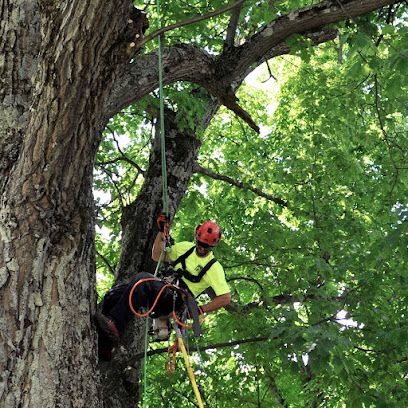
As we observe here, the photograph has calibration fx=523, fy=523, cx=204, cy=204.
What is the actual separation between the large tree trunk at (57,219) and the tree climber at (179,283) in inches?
38.9

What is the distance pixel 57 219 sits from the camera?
348cm

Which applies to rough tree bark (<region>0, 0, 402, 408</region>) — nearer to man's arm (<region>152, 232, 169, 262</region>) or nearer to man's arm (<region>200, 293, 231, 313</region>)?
man's arm (<region>152, 232, 169, 262</region>)

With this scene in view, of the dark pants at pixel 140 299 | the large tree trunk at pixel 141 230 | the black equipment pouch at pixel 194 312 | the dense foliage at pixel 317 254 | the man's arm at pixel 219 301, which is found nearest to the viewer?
the black equipment pouch at pixel 194 312

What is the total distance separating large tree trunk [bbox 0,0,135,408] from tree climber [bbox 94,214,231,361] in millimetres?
988

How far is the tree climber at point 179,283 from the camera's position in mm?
4574

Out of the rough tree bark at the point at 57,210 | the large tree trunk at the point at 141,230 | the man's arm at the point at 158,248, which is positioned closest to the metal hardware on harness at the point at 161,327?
the large tree trunk at the point at 141,230

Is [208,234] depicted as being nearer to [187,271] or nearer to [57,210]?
[187,271]

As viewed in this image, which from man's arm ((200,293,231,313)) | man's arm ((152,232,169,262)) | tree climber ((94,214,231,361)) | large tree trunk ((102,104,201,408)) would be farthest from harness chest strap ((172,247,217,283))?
large tree trunk ((102,104,201,408))

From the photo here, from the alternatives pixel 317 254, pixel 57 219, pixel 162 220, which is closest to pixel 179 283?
pixel 162 220

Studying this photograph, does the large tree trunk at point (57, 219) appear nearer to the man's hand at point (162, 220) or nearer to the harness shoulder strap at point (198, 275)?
the man's hand at point (162, 220)

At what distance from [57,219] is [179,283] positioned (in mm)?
1789

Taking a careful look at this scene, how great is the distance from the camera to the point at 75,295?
3.43 metres

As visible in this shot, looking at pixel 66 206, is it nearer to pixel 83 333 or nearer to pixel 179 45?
pixel 83 333

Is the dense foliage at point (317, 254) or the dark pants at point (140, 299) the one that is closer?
the dark pants at point (140, 299)
